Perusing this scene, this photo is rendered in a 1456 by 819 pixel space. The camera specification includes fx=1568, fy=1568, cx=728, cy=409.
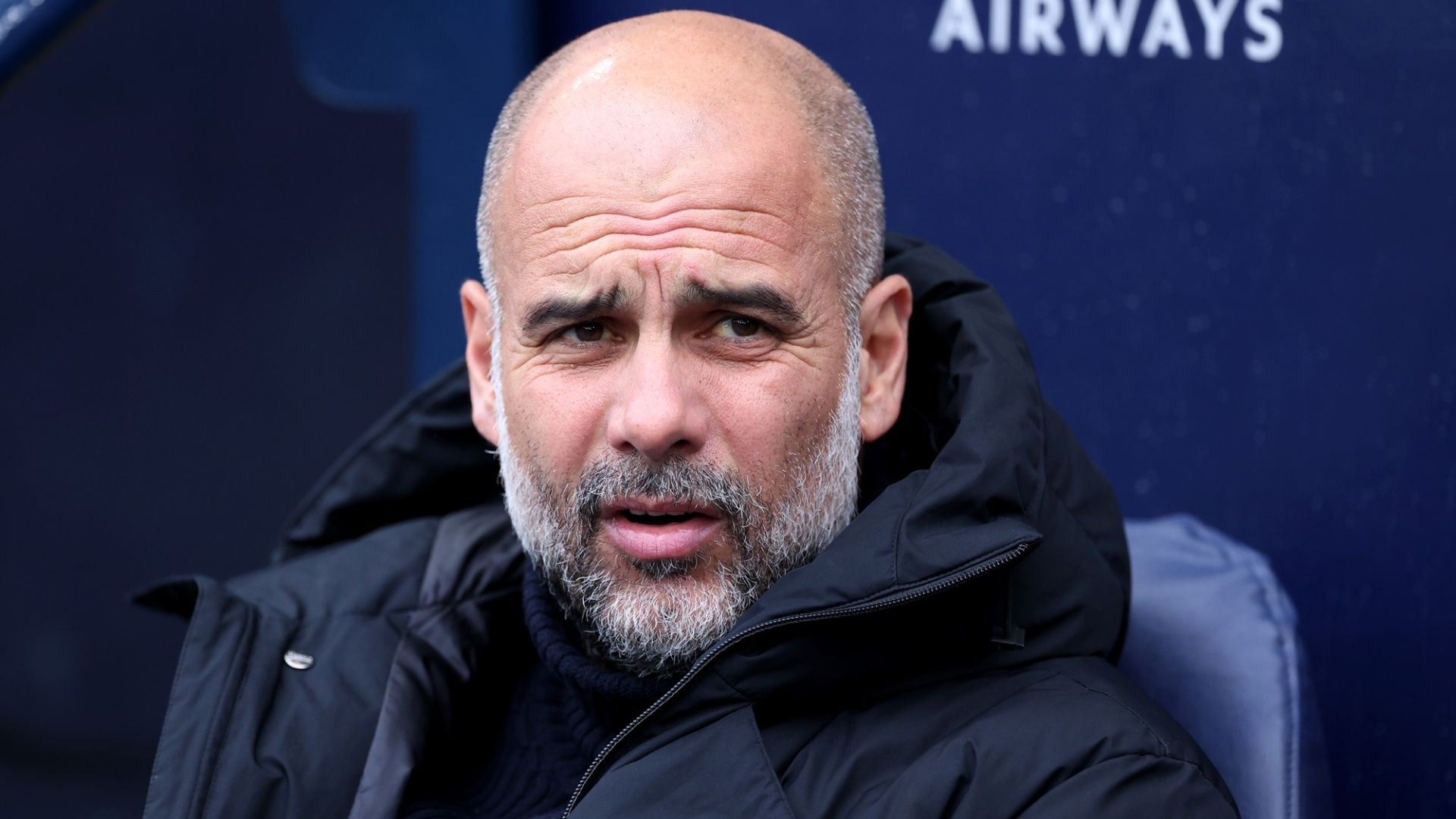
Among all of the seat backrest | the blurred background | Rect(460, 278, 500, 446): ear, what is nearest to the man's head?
Rect(460, 278, 500, 446): ear

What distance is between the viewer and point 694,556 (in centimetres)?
172

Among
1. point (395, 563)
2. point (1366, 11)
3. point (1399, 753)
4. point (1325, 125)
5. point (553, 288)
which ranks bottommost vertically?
point (1399, 753)

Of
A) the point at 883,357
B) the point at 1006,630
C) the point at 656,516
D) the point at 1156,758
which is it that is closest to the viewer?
the point at 1156,758

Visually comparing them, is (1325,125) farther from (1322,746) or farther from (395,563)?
(395,563)

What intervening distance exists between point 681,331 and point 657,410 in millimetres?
123

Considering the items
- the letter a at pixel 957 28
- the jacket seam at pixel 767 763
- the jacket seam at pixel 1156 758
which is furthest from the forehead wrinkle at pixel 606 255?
the letter a at pixel 957 28

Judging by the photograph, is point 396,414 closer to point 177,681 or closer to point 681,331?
point 177,681

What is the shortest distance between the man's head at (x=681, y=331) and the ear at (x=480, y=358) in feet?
0.40

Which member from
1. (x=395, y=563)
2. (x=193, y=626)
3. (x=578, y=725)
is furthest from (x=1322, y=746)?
(x=193, y=626)

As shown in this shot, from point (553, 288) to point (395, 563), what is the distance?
0.54 metres

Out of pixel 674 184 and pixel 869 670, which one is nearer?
pixel 869 670

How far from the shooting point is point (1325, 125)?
2252 mm

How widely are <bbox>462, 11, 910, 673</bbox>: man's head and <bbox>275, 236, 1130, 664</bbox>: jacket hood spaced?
0.40 feet

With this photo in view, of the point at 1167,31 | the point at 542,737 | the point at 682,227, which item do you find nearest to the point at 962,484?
the point at 682,227
